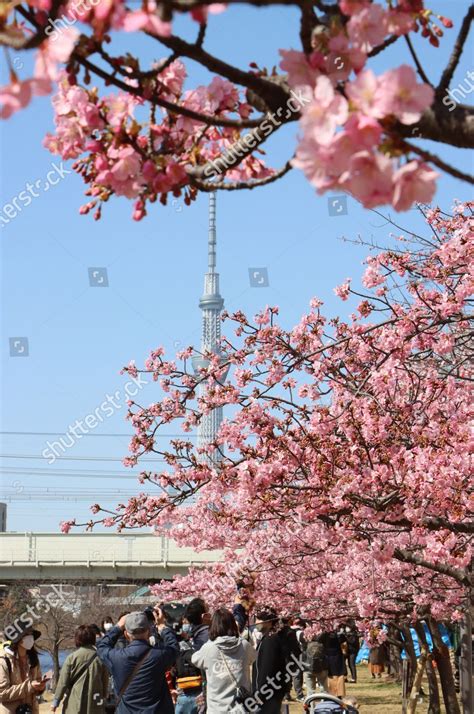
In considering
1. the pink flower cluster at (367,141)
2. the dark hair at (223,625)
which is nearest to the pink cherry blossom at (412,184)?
the pink flower cluster at (367,141)

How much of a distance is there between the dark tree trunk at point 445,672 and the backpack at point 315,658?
1887 millimetres

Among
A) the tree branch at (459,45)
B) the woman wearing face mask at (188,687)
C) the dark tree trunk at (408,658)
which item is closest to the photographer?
the tree branch at (459,45)

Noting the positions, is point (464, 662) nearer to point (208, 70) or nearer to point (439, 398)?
point (439, 398)

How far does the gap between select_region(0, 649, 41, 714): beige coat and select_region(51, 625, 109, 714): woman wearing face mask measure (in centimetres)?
30

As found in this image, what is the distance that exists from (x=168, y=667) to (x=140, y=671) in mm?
291

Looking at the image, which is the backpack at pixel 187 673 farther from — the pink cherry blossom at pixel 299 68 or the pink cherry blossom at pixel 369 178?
the pink cherry blossom at pixel 369 178

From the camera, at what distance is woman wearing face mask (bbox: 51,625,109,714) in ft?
27.7

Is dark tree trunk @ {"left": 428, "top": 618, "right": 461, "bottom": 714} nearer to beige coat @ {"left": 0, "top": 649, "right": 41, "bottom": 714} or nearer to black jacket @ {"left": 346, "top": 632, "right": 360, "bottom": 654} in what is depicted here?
beige coat @ {"left": 0, "top": 649, "right": 41, "bottom": 714}

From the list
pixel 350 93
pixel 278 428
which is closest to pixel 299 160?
pixel 350 93

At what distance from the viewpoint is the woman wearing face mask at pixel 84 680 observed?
843 cm

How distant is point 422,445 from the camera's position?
26.1ft

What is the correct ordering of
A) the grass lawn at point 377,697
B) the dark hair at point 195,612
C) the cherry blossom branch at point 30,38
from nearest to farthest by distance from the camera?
1. the cherry blossom branch at point 30,38
2. the dark hair at point 195,612
3. the grass lawn at point 377,697

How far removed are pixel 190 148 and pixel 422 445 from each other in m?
4.97

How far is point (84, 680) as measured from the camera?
845 centimetres
